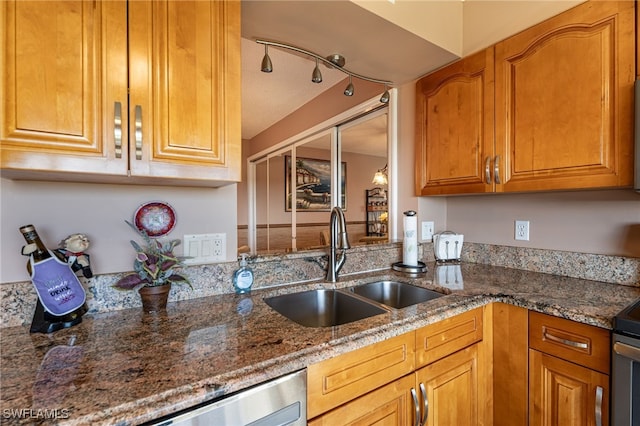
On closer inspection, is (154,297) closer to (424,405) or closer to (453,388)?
(424,405)

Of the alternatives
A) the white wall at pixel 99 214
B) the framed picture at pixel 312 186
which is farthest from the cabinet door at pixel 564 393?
the framed picture at pixel 312 186

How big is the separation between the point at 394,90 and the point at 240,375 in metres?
1.97

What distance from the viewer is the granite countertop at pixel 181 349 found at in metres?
0.56

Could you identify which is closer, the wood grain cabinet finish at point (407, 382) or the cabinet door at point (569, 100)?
the wood grain cabinet finish at point (407, 382)

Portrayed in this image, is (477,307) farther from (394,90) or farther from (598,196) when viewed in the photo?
(394,90)

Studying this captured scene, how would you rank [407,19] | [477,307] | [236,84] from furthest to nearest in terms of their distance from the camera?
[407,19], [477,307], [236,84]

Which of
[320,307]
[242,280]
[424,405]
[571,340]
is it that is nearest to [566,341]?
[571,340]

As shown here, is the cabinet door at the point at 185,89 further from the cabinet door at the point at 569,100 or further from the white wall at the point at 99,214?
the cabinet door at the point at 569,100

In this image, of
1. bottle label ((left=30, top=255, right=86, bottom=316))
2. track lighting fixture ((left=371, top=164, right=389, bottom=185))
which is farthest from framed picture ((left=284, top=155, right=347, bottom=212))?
bottle label ((left=30, top=255, right=86, bottom=316))

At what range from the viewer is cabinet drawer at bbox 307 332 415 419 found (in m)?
0.78

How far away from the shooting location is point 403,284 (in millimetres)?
1486

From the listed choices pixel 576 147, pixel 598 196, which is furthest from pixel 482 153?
pixel 598 196

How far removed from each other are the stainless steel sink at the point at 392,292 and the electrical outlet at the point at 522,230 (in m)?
0.79

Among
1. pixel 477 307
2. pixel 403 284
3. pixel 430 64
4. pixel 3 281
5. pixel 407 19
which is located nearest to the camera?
pixel 3 281
